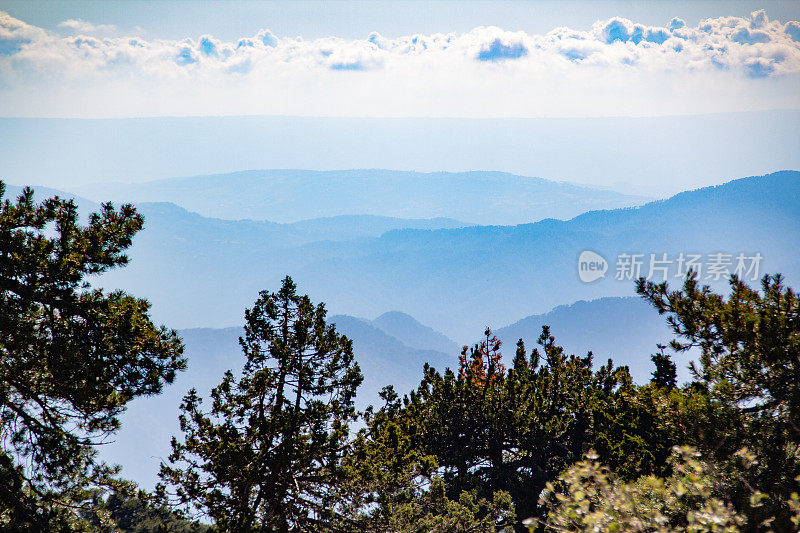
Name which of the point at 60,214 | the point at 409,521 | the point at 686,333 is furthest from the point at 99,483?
the point at 686,333

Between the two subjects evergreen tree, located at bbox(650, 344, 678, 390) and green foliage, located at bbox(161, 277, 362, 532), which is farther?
evergreen tree, located at bbox(650, 344, 678, 390)

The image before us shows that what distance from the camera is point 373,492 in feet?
50.4

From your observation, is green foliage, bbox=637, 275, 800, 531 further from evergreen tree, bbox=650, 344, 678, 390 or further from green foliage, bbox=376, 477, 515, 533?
evergreen tree, bbox=650, 344, 678, 390

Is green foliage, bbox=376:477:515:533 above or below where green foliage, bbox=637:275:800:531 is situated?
below

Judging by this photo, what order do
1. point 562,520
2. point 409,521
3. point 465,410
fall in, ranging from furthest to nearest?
point 465,410 → point 409,521 → point 562,520

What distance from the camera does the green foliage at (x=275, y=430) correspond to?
13883 mm

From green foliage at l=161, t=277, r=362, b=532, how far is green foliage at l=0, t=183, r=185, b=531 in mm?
1854

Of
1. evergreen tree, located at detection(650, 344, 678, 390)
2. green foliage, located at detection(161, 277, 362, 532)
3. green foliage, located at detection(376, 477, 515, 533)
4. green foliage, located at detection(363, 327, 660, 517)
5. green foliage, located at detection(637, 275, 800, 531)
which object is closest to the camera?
green foliage, located at detection(637, 275, 800, 531)

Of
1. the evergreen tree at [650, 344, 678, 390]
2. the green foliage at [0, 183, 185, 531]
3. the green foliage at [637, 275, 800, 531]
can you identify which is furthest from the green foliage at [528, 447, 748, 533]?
the evergreen tree at [650, 344, 678, 390]

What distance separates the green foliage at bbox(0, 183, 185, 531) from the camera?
11.6m

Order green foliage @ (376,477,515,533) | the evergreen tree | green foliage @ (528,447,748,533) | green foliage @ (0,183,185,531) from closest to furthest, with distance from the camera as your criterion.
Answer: green foliage @ (528,447,748,533) < green foliage @ (0,183,185,531) < green foliage @ (376,477,515,533) < the evergreen tree

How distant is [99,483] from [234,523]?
10.5 feet

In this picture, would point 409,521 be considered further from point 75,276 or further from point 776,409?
point 75,276

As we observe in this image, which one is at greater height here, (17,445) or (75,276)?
(75,276)
